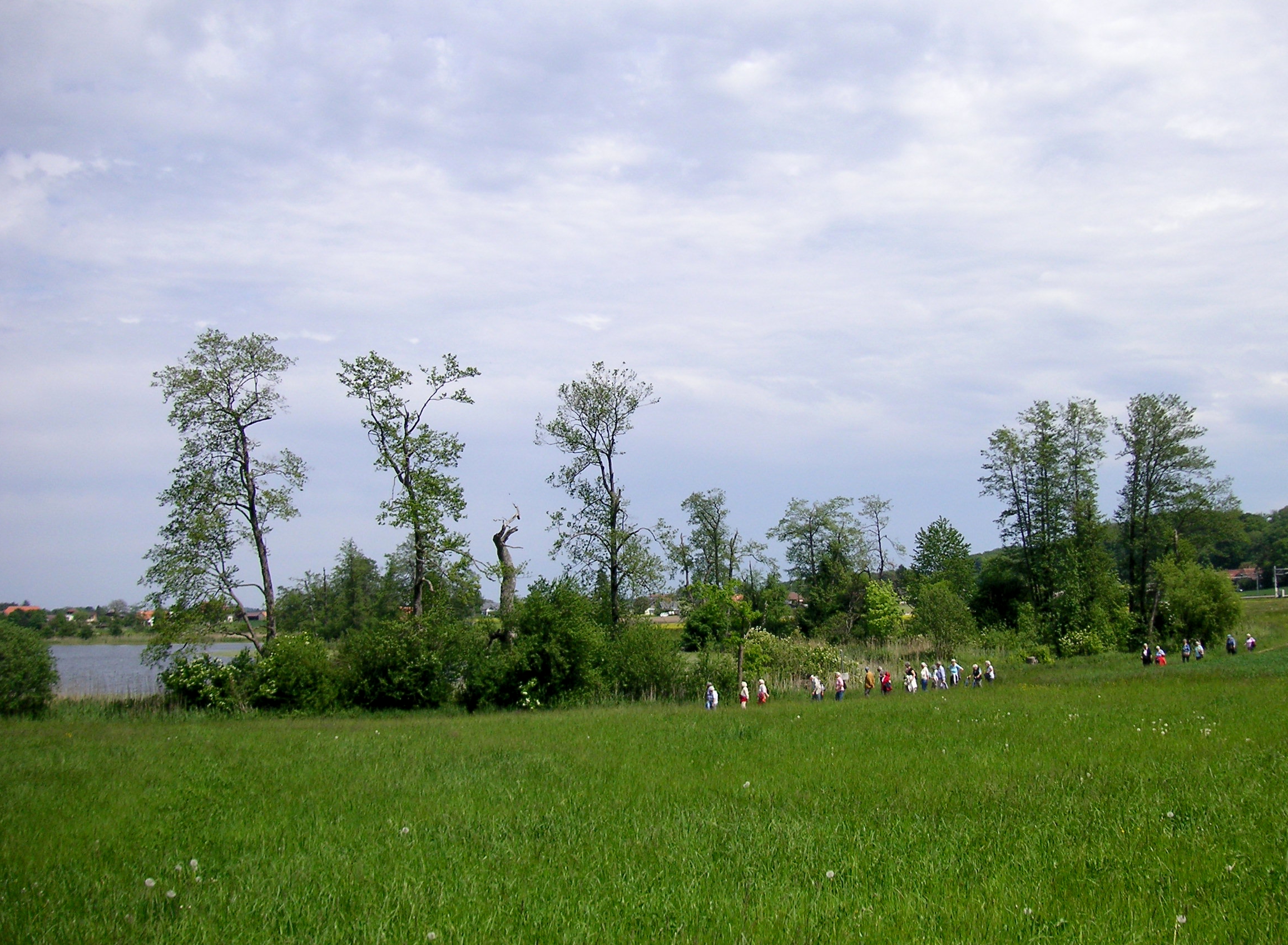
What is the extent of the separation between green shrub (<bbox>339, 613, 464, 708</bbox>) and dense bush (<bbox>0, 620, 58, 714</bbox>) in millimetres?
9878

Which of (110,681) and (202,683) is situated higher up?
(110,681)

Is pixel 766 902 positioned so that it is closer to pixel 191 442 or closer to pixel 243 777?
pixel 243 777

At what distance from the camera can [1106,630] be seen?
6091 centimetres

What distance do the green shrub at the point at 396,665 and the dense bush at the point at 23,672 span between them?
32.4ft

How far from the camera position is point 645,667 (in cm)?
3725

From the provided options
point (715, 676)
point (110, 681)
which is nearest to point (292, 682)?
point (110, 681)

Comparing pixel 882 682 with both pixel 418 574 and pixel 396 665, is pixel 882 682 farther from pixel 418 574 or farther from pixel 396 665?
pixel 396 665

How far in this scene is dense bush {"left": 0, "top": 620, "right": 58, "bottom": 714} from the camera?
2728 cm

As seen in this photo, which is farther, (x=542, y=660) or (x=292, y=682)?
(x=542, y=660)

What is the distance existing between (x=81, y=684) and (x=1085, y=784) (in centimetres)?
3404

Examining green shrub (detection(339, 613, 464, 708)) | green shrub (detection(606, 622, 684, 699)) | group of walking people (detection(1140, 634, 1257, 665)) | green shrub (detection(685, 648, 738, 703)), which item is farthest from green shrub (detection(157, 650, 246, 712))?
group of walking people (detection(1140, 634, 1257, 665))

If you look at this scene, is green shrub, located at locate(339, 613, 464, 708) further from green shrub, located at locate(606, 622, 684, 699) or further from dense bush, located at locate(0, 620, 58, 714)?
dense bush, located at locate(0, 620, 58, 714)

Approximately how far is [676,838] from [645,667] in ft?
94.3

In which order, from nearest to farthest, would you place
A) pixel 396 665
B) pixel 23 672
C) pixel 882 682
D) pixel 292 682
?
1. pixel 23 672
2. pixel 292 682
3. pixel 396 665
4. pixel 882 682
